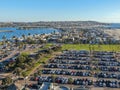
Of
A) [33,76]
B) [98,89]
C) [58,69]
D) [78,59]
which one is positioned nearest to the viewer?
[98,89]

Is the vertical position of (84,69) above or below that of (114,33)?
above

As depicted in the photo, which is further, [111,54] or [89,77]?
[111,54]

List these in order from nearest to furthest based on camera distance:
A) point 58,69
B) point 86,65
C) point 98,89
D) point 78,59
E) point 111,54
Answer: point 98,89
point 58,69
point 86,65
point 78,59
point 111,54

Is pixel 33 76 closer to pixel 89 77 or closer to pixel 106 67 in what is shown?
pixel 89 77

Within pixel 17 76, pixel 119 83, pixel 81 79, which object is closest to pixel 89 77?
pixel 81 79

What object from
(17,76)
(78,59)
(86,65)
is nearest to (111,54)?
(78,59)

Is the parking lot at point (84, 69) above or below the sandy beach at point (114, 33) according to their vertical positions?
above

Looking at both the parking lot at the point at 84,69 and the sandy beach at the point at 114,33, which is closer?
the parking lot at the point at 84,69

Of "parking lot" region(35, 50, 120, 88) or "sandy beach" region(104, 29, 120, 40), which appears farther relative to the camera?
"sandy beach" region(104, 29, 120, 40)

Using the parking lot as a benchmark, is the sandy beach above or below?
below

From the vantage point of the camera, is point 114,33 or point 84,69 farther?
point 114,33
